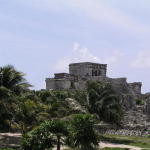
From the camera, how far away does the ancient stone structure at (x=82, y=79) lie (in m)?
85.5

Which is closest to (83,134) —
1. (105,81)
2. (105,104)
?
(105,104)

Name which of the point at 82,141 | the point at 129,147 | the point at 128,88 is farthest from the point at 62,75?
the point at 82,141

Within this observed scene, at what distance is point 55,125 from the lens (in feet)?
83.5

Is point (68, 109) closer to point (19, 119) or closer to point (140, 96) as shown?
point (19, 119)

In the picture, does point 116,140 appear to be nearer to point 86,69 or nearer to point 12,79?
point 12,79

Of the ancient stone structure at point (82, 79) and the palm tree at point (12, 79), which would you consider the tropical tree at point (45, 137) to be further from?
the ancient stone structure at point (82, 79)

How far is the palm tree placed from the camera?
33188 millimetres

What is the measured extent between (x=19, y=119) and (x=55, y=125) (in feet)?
21.7

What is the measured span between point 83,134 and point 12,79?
904 cm

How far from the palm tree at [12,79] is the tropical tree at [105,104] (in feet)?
32.7

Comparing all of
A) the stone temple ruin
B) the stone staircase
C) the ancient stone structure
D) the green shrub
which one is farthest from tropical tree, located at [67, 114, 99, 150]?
the green shrub

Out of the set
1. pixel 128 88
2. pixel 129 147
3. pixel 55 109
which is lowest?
pixel 129 147

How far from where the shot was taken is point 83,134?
2653cm

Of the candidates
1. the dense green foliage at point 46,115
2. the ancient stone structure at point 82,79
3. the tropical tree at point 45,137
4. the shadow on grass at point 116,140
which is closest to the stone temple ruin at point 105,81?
the ancient stone structure at point 82,79
